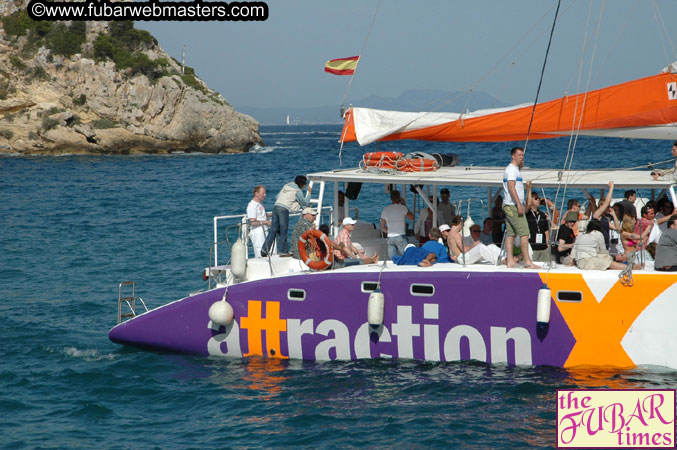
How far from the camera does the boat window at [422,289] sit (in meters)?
10.1

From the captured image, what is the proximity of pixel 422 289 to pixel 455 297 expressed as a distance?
0.44 metres

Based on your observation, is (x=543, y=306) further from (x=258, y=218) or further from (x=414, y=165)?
(x=258, y=218)

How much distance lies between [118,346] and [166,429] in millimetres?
3640

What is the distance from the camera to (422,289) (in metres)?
10.2

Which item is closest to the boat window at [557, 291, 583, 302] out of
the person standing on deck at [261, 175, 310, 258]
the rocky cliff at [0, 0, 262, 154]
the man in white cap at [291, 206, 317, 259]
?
the man in white cap at [291, 206, 317, 259]

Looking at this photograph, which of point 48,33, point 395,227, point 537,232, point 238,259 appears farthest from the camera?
point 48,33

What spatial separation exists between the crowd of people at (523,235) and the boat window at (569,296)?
1.30 feet

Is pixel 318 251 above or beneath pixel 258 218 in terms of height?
beneath

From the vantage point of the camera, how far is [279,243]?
487 inches

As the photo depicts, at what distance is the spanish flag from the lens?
12683 mm

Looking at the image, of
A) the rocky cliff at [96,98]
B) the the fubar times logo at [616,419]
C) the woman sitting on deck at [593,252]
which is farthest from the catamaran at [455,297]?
the rocky cliff at [96,98]

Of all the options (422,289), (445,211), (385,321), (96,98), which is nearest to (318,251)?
(385,321)

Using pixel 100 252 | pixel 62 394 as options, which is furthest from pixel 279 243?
pixel 100 252

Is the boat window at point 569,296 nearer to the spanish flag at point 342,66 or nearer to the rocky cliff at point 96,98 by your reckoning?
the spanish flag at point 342,66
